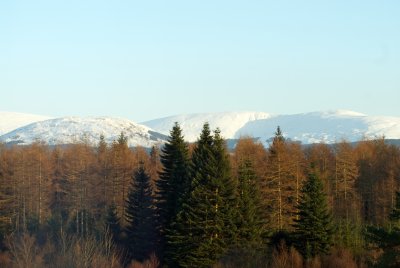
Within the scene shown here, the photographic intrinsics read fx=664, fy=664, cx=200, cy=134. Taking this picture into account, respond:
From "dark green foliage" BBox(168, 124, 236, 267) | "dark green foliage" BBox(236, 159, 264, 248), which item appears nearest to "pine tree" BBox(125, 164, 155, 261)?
"dark green foliage" BBox(168, 124, 236, 267)

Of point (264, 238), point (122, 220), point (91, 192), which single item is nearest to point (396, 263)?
point (264, 238)

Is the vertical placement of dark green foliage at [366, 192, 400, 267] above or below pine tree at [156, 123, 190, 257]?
below

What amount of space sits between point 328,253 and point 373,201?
89.0 feet

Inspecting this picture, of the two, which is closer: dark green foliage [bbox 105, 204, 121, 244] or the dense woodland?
the dense woodland

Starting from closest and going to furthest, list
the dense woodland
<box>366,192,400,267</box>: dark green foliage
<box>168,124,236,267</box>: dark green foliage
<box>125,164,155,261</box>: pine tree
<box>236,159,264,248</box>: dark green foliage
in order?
<box>366,192,400,267</box>: dark green foliage, the dense woodland, <box>168,124,236,267</box>: dark green foliage, <box>236,159,264,248</box>: dark green foliage, <box>125,164,155,261</box>: pine tree

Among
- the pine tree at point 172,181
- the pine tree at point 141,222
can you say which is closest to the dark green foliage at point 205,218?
the pine tree at point 172,181

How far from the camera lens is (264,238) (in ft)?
140

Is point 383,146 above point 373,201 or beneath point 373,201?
above

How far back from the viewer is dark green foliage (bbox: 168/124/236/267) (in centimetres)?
4131

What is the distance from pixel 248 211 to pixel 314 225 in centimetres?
535

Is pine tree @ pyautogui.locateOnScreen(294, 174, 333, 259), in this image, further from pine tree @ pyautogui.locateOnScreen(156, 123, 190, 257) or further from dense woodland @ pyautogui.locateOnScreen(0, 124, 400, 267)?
pine tree @ pyautogui.locateOnScreen(156, 123, 190, 257)

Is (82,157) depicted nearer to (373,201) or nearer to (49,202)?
(49,202)

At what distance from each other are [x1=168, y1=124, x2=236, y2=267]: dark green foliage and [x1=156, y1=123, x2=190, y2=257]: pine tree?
2167 millimetres

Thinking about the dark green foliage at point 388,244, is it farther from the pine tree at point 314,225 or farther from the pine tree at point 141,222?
the pine tree at point 141,222
